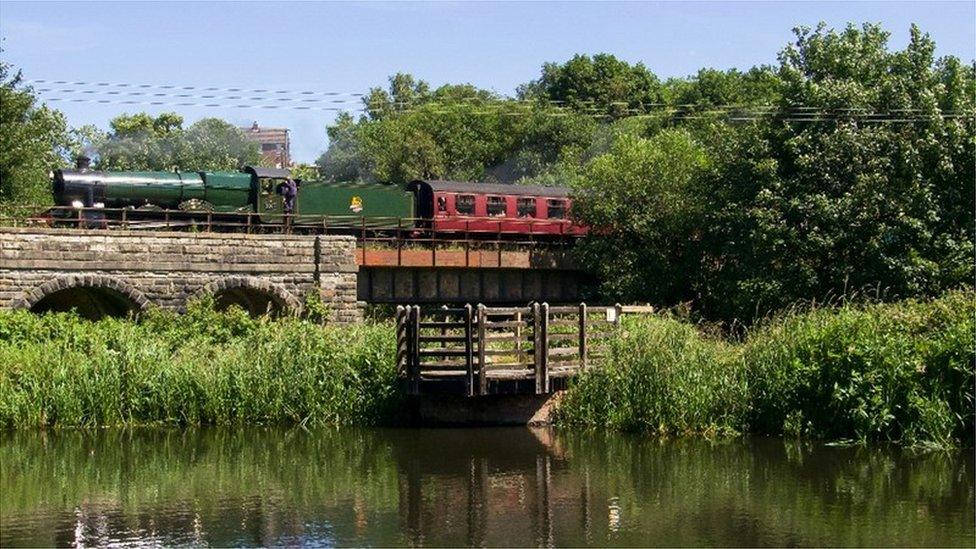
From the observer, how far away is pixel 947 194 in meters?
40.0

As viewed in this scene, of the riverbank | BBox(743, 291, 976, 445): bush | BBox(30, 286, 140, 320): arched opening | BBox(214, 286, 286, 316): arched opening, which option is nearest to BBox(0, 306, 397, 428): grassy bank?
the riverbank

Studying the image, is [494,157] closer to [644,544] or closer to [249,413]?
[249,413]

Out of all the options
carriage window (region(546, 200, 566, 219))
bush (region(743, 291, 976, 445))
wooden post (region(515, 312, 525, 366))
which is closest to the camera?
bush (region(743, 291, 976, 445))

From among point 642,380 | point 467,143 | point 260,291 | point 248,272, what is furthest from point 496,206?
point 467,143

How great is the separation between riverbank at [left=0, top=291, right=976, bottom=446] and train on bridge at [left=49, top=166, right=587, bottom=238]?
10421 mm

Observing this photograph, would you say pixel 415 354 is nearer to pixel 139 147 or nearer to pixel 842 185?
pixel 842 185

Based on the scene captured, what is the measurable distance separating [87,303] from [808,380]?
22139 mm

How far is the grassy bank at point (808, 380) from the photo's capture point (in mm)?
25141

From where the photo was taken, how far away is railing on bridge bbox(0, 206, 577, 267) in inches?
1600

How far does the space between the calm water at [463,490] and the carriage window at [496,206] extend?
22.0m

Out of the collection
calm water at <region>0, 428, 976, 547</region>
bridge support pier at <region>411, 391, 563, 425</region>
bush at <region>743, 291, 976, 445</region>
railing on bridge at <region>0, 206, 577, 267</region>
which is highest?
railing on bridge at <region>0, 206, 577, 267</region>

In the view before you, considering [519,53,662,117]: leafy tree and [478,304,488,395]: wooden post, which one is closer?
[478,304,488,395]: wooden post

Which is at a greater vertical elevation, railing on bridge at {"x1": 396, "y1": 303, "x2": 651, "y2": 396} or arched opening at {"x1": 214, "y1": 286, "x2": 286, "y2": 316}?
arched opening at {"x1": 214, "y1": 286, "x2": 286, "y2": 316}

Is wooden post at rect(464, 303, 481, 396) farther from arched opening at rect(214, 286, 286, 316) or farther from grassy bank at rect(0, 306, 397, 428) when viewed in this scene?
arched opening at rect(214, 286, 286, 316)
